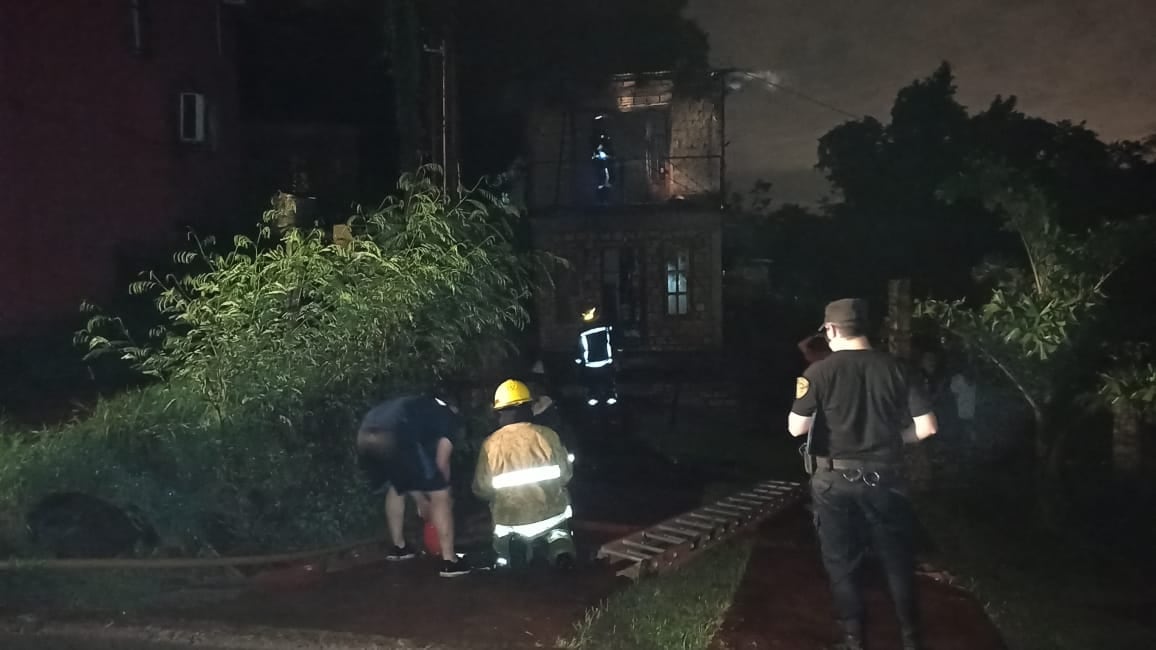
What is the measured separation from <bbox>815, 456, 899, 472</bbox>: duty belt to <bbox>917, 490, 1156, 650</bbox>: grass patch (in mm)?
1289

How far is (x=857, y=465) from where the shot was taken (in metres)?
4.75

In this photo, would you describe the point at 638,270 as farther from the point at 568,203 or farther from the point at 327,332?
the point at 327,332

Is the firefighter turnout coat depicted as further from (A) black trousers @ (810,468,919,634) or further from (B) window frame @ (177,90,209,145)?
(B) window frame @ (177,90,209,145)

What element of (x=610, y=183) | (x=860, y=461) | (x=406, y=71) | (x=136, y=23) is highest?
(x=136, y=23)

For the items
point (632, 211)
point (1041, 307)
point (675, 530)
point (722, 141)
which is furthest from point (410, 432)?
point (722, 141)

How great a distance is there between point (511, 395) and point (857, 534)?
227 centimetres

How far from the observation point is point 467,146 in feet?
65.4

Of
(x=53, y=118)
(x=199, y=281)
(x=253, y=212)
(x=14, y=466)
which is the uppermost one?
(x=53, y=118)

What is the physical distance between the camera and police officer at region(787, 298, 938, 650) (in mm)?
4734

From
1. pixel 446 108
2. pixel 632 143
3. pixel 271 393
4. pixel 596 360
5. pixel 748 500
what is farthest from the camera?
pixel 632 143

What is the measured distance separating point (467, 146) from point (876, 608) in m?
15.7

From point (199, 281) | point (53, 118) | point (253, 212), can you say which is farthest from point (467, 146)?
point (199, 281)

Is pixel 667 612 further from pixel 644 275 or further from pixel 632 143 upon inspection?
pixel 632 143

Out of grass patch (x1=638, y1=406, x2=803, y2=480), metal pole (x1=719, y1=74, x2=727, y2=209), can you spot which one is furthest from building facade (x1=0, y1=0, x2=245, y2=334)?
metal pole (x1=719, y1=74, x2=727, y2=209)
